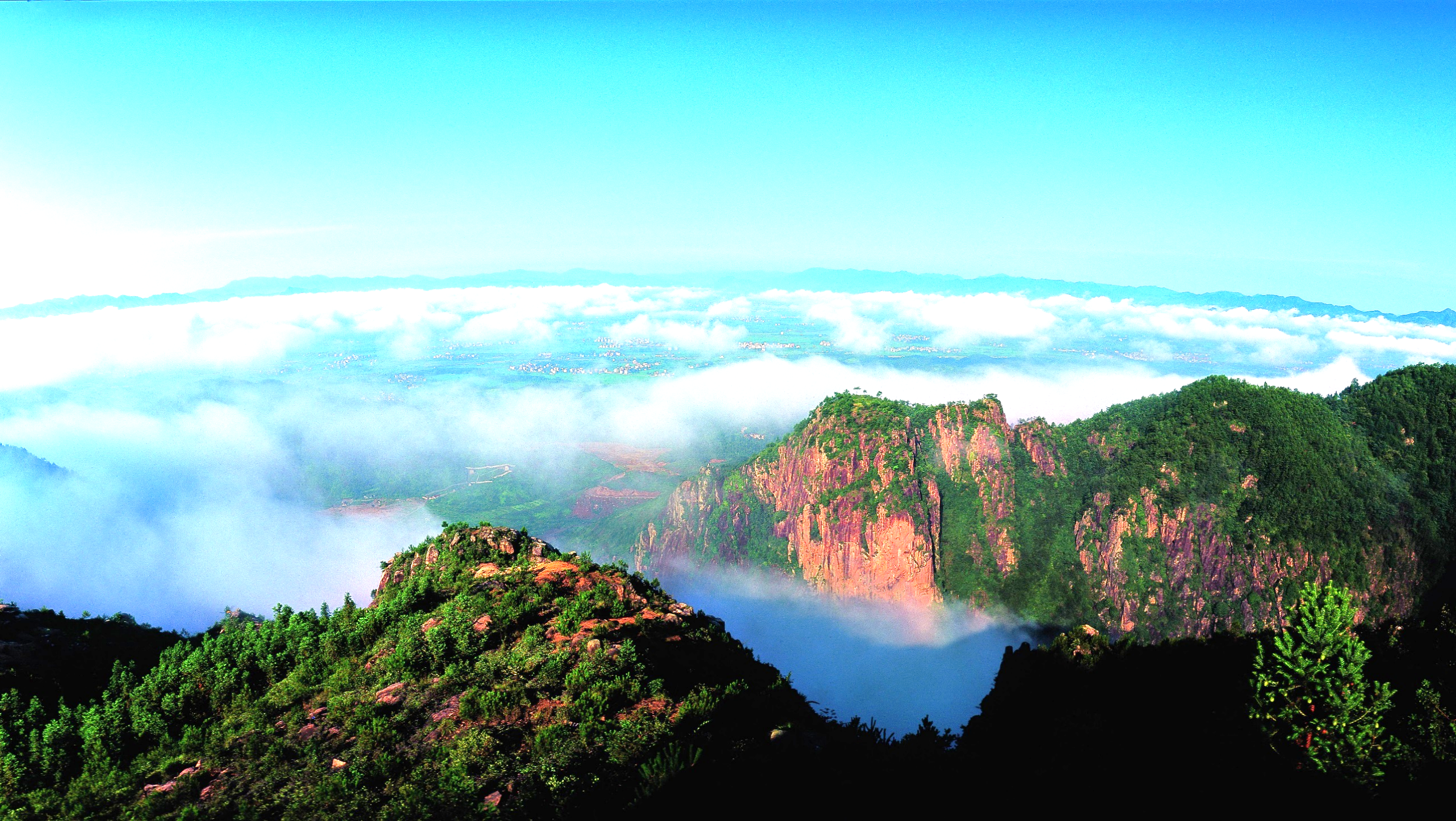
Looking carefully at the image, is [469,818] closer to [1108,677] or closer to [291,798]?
[291,798]

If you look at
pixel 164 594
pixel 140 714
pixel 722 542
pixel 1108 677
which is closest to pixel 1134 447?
pixel 722 542

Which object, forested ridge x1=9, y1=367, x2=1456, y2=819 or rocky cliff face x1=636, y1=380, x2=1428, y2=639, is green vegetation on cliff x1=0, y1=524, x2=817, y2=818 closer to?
forested ridge x1=9, y1=367, x2=1456, y2=819

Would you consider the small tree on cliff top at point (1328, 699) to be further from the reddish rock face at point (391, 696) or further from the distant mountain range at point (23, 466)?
the distant mountain range at point (23, 466)

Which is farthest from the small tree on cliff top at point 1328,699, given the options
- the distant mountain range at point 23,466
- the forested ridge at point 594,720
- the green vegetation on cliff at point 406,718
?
the distant mountain range at point 23,466

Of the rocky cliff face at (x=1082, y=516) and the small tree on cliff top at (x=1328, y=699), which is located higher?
the small tree on cliff top at (x=1328, y=699)

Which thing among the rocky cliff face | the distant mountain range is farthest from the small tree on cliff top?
the distant mountain range

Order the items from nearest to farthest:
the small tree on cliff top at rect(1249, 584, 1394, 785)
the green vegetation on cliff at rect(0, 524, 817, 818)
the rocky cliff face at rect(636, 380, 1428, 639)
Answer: the green vegetation on cliff at rect(0, 524, 817, 818) → the small tree on cliff top at rect(1249, 584, 1394, 785) → the rocky cliff face at rect(636, 380, 1428, 639)

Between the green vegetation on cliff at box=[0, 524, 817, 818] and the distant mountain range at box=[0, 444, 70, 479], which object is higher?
the green vegetation on cliff at box=[0, 524, 817, 818]
